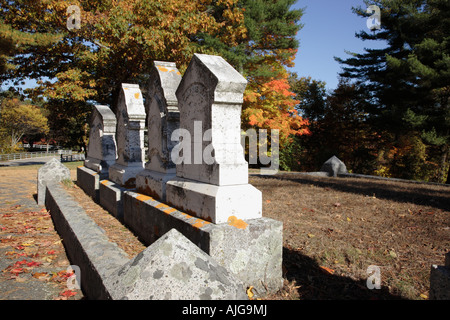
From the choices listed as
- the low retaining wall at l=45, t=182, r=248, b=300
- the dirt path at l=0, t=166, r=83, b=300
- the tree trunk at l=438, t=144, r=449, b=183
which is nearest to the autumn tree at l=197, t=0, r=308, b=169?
the tree trunk at l=438, t=144, r=449, b=183

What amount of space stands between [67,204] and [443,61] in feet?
49.3

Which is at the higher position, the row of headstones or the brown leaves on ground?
the row of headstones

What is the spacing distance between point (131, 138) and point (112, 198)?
50.7 inches

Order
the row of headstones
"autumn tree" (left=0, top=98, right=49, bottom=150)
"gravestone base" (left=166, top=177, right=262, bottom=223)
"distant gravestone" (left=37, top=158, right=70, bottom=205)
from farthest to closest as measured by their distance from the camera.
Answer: "autumn tree" (left=0, top=98, right=49, bottom=150)
"distant gravestone" (left=37, top=158, right=70, bottom=205)
the row of headstones
"gravestone base" (left=166, top=177, right=262, bottom=223)

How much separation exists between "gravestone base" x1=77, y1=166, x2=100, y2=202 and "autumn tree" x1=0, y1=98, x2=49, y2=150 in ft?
100

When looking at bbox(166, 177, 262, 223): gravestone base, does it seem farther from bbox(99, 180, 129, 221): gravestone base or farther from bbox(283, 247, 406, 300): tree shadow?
bbox(99, 180, 129, 221): gravestone base

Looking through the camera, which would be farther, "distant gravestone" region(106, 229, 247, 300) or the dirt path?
the dirt path

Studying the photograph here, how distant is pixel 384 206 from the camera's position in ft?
20.3

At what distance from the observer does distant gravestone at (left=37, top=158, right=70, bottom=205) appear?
272 inches

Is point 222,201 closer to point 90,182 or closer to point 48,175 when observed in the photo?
point 90,182

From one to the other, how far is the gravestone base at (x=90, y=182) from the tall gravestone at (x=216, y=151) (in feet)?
13.8

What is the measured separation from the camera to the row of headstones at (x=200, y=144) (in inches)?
122
